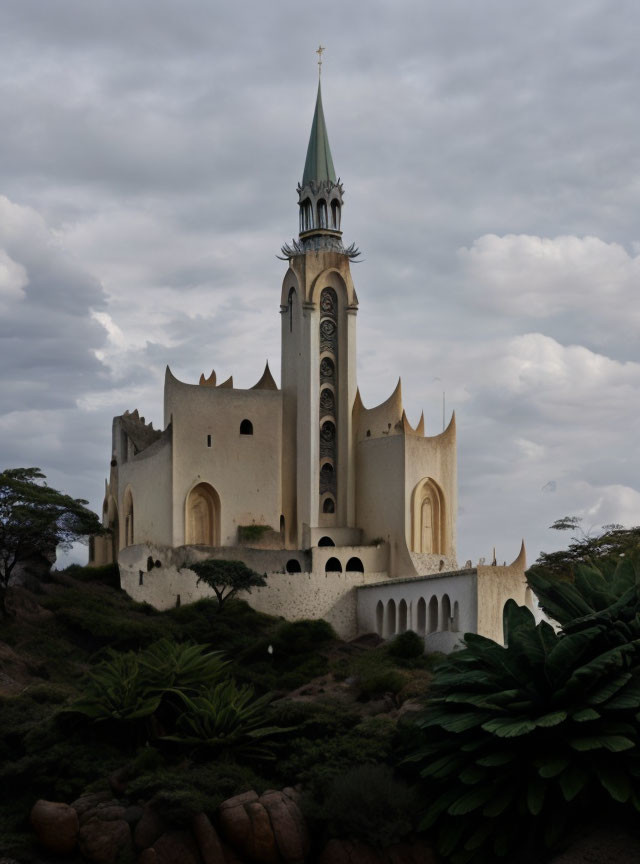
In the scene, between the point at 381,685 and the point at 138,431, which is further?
the point at 138,431

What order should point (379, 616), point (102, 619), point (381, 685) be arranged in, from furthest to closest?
point (379, 616) → point (102, 619) → point (381, 685)

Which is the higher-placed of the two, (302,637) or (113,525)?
(113,525)

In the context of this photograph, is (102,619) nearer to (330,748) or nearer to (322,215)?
(330,748)

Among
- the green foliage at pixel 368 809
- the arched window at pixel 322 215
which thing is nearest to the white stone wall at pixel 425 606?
the green foliage at pixel 368 809

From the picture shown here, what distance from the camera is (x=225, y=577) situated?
4756 centimetres

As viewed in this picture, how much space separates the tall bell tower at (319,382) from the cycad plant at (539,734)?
2854 cm

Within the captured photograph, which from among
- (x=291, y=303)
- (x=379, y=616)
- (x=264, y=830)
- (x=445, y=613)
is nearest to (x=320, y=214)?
(x=291, y=303)

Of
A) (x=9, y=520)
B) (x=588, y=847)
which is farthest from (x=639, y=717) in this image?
(x=9, y=520)

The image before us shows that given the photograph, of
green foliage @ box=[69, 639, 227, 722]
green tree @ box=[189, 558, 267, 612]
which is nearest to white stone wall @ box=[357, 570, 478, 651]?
green tree @ box=[189, 558, 267, 612]

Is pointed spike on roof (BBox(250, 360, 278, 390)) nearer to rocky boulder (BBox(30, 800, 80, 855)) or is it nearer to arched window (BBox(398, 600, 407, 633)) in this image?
arched window (BBox(398, 600, 407, 633))

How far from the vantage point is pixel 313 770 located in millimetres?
27453

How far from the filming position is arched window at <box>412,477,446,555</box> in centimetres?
5347

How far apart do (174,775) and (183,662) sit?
4.73 m

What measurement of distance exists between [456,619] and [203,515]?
655 inches
